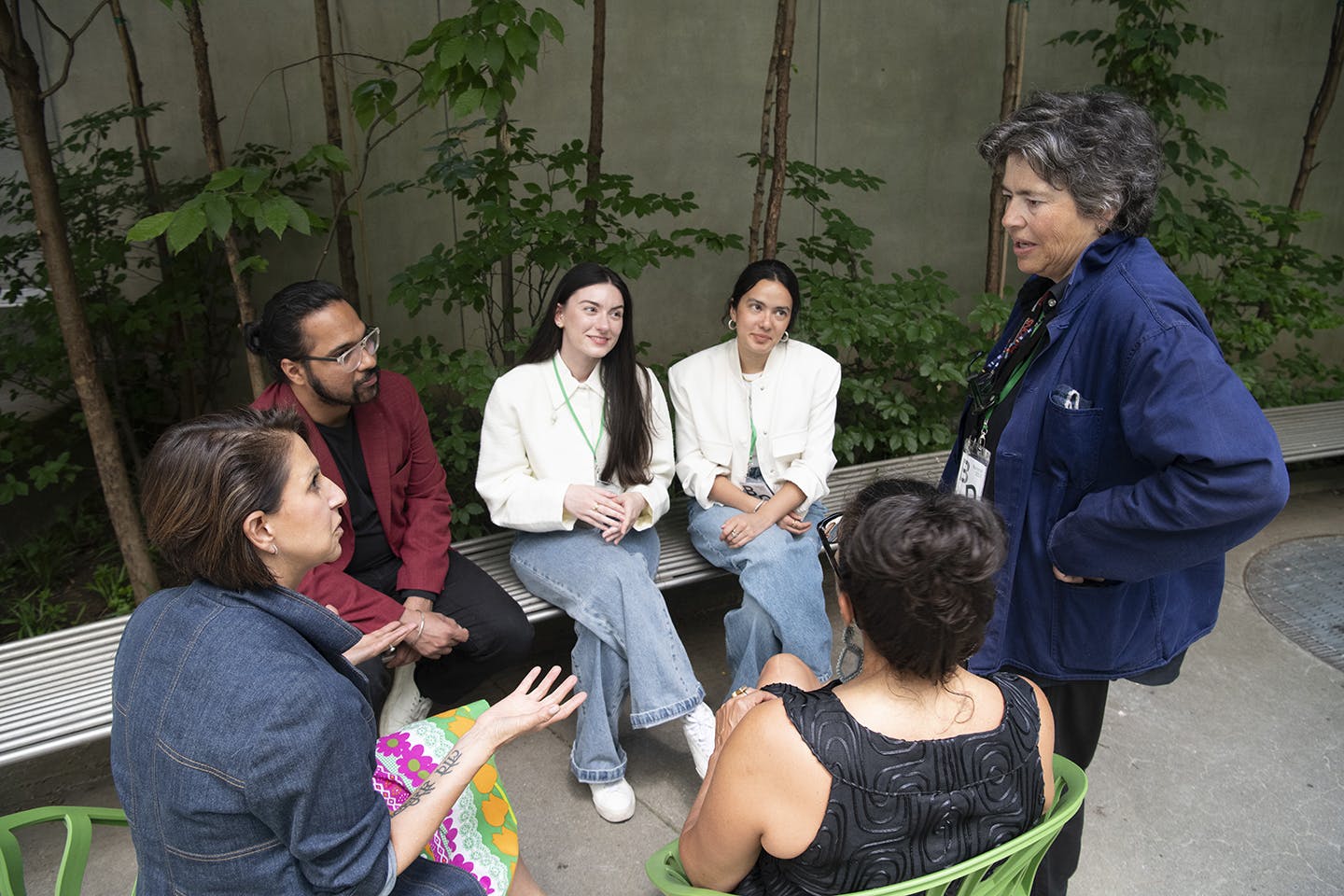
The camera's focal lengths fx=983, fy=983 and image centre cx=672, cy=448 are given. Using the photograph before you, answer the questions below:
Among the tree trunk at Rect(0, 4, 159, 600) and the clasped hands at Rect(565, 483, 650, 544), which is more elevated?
the tree trunk at Rect(0, 4, 159, 600)

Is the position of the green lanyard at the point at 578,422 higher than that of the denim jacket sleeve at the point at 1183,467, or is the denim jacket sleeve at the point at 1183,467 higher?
the denim jacket sleeve at the point at 1183,467

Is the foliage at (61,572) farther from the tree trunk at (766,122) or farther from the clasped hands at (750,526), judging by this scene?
the tree trunk at (766,122)

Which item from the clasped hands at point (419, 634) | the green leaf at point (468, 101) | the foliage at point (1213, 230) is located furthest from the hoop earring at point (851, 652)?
the foliage at point (1213, 230)

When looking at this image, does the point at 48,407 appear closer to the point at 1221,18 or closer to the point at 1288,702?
the point at 1288,702

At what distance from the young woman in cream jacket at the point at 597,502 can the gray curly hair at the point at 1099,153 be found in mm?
1414

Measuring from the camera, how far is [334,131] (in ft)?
13.4

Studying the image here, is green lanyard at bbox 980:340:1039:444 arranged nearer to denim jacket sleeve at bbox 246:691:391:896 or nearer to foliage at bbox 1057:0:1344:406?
denim jacket sleeve at bbox 246:691:391:896

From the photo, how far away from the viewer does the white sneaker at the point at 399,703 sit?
2.77m

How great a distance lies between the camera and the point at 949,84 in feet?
18.6

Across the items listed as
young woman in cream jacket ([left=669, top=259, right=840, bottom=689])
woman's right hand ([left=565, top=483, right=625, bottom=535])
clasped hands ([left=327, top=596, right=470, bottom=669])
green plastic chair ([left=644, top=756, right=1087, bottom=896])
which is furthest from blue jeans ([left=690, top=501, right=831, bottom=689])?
green plastic chair ([left=644, top=756, right=1087, bottom=896])

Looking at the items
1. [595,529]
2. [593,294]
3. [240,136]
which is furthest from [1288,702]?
[240,136]

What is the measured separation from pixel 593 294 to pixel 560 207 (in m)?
2.28

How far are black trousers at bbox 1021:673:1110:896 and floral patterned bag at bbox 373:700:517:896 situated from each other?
113cm

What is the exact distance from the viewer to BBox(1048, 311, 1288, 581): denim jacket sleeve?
1642 mm
